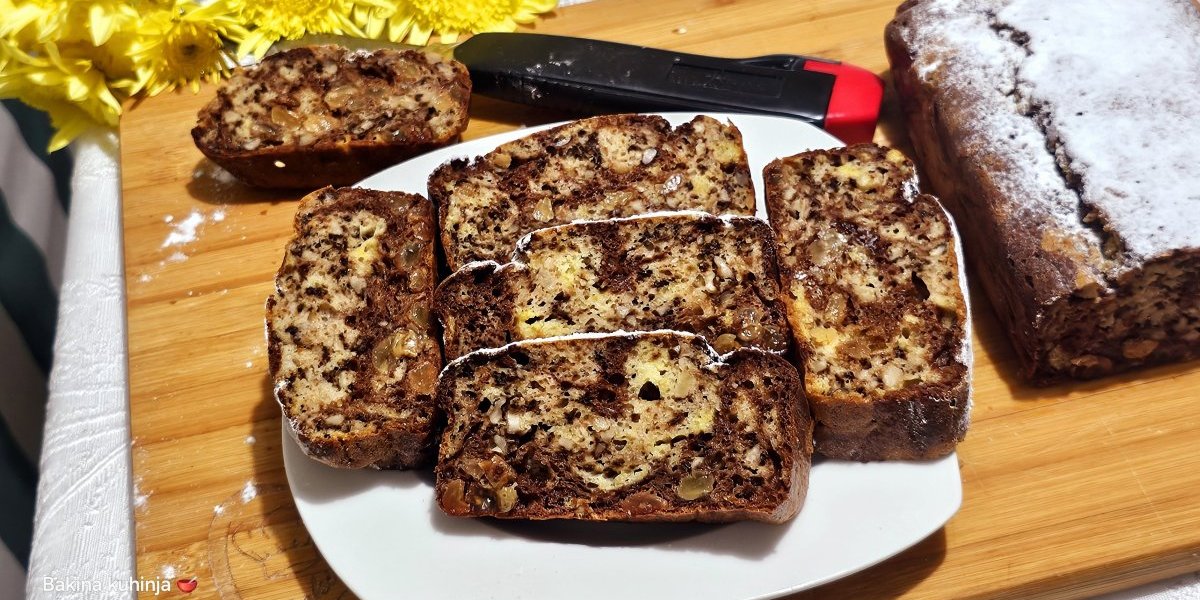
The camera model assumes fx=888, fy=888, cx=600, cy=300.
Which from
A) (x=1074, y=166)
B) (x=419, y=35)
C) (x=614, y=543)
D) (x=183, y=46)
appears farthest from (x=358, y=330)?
(x=1074, y=166)

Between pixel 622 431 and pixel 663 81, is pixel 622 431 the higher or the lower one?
the lower one

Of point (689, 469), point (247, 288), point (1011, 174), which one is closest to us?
point (689, 469)

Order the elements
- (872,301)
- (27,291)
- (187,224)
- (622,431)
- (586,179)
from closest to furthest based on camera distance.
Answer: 1. (622,431)
2. (872,301)
3. (586,179)
4. (187,224)
5. (27,291)

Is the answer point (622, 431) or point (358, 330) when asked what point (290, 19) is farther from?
point (622, 431)

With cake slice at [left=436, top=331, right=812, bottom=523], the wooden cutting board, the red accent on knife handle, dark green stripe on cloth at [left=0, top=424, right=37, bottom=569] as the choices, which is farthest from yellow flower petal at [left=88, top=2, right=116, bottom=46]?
the red accent on knife handle

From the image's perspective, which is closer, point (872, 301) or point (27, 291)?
point (872, 301)

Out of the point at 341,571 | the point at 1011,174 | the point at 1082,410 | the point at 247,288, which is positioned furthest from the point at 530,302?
the point at 1082,410

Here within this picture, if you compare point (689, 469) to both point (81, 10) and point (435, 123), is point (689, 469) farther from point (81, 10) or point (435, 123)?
point (81, 10)

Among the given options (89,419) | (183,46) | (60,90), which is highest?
(183,46)

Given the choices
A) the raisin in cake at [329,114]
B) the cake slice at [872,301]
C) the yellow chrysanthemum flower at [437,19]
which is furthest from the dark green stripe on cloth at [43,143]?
the cake slice at [872,301]
